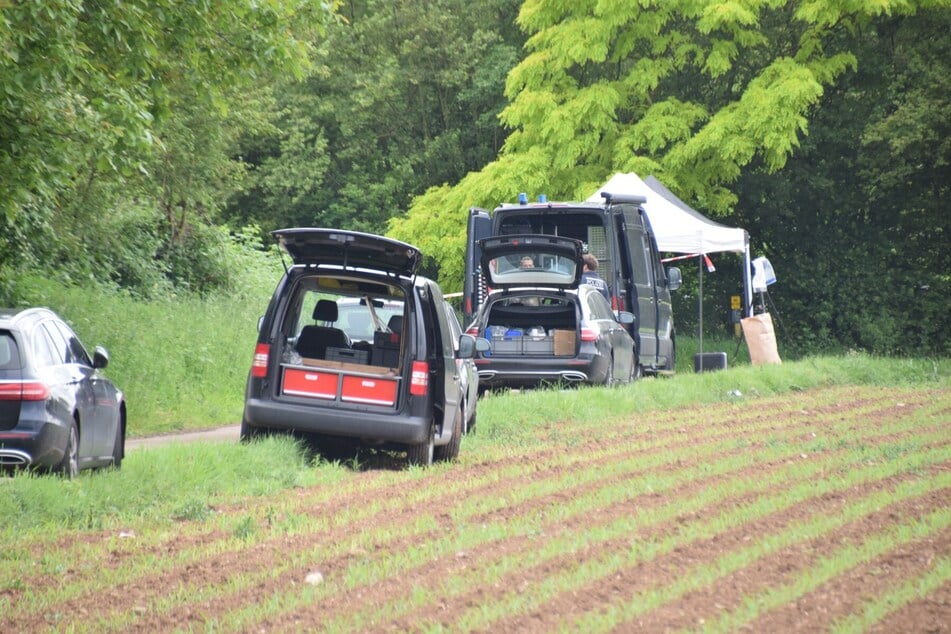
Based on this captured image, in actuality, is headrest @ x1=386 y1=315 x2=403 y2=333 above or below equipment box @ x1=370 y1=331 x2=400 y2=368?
above

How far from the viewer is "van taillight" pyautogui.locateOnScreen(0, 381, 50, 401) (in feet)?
36.7

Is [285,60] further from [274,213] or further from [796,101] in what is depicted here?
[274,213]

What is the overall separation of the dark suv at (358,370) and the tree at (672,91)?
2041 centimetres

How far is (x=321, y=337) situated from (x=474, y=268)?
879 cm

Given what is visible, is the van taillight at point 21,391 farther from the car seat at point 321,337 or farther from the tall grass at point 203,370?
the tall grass at point 203,370

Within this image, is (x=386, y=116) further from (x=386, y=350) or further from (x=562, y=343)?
(x=386, y=350)

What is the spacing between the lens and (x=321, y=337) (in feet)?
45.7

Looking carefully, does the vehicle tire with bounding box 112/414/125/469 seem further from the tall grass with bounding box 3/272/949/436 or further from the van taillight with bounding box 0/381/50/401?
the tall grass with bounding box 3/272/949/436

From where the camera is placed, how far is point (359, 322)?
19.6 metres

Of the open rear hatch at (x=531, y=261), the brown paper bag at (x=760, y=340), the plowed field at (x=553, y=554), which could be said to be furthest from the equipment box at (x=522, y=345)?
the brown paper bag at (x=760, y=340)

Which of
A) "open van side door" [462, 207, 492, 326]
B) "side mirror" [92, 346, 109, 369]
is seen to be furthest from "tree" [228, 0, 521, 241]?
"side mirror" [92, 346, 109, 369]

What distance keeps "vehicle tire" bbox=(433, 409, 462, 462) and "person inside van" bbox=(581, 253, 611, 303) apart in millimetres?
6760

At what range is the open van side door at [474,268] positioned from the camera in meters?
22.1

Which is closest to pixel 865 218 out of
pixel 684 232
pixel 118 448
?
pixel 684 232
